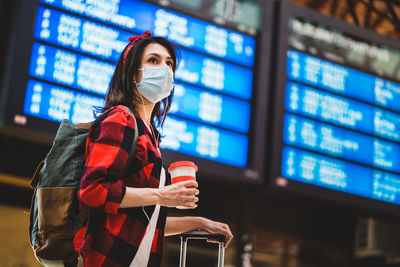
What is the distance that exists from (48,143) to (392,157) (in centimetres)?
334

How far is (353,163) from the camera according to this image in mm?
5141

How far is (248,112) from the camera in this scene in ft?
15.8

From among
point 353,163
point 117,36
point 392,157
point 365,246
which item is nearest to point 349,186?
point 353,163

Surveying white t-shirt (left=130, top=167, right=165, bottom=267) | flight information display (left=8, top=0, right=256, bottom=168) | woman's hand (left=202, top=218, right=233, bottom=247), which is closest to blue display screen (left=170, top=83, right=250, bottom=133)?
flight information display (left=8, top=0, right=256, bottom=168)

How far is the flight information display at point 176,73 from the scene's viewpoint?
13.0ft

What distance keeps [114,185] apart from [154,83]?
0.50m

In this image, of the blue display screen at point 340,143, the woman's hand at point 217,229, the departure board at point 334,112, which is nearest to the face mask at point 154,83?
the woman's hand at point 217,229

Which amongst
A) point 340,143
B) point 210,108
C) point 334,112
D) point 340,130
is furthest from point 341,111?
point 210,108

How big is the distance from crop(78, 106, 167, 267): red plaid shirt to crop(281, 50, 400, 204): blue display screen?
3.20m

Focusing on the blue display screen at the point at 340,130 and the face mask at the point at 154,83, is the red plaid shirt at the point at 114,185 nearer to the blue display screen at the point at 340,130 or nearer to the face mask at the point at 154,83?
the face mask at the point at 154,83

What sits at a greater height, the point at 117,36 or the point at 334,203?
the point at 117,36

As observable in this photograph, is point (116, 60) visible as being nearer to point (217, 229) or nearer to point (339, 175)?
point (339, 175)

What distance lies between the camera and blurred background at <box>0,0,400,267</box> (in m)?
4.01

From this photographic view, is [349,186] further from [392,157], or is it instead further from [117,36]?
[117,36]
